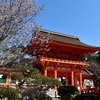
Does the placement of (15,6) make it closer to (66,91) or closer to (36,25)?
(36,25)

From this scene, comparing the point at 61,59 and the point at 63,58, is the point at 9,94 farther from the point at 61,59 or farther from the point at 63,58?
the point at 63,58

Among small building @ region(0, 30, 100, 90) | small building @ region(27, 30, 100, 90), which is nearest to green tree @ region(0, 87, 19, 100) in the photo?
small building @ region(0, 30, 100, 90)

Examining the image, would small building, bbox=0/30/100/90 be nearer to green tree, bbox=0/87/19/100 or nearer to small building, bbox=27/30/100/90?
small building, bbox=27/30/100/90

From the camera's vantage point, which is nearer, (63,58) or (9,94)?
(9,94)

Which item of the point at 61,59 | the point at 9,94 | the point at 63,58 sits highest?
the point at 63,58

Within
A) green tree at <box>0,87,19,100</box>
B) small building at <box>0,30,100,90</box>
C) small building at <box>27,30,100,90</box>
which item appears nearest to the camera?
green tree at <box>0,87,19,100</box>

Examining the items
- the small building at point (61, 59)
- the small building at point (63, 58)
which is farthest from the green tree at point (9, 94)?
the small building at point (63, 58)

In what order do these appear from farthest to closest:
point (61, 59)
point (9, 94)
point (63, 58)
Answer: point (63, 58) < point (61, 59) < point (9, 94)

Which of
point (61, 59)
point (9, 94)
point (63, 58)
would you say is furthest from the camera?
point (63, 58)

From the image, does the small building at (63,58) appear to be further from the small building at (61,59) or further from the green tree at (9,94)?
the green tree at (9,94)

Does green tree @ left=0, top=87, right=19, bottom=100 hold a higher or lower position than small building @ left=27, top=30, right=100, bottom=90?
lower

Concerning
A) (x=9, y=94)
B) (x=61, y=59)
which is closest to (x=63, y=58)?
(x=61, y=59)

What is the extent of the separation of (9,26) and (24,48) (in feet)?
3.73

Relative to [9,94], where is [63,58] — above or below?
above
